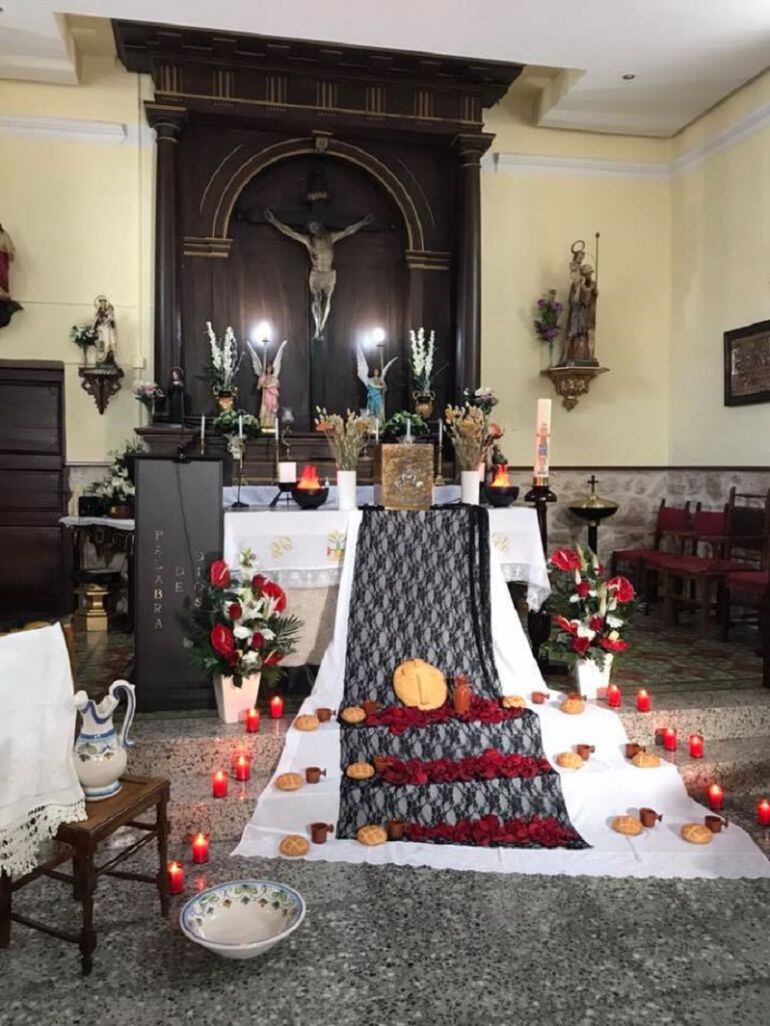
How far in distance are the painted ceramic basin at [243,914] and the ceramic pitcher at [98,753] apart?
0.45 meters

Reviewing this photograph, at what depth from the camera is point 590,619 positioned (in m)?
4.16

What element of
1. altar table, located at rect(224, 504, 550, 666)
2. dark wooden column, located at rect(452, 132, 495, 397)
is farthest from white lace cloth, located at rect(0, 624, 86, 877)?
dark wooden column, located at rect(452, 132, 495, 397)

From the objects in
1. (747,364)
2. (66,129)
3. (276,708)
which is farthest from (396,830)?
(66,129)

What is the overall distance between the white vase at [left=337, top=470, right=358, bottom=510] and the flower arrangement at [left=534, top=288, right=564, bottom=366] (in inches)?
144

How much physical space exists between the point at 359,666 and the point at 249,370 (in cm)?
387

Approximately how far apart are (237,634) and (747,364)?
4762mm

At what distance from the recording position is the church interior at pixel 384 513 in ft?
8.08

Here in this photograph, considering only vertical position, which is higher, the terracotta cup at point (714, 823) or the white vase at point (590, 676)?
the white vase at point (590, 676)

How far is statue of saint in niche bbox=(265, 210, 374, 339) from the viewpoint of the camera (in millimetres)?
7059

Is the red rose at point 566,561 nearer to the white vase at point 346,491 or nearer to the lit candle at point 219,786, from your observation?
the white vase at point 346,491

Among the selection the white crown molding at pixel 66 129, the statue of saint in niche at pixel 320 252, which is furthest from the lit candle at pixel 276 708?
the white crown molding at pixel 66 129

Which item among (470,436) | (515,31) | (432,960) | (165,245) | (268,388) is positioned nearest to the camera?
(432,960)

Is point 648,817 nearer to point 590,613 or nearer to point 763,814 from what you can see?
point 763,814

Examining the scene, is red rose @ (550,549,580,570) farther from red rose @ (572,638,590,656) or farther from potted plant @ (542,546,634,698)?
red rose @ (572,638,590,656)
